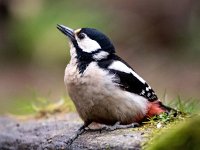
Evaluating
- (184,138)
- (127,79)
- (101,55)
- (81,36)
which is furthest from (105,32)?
(184,138)

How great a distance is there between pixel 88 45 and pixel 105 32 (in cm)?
741

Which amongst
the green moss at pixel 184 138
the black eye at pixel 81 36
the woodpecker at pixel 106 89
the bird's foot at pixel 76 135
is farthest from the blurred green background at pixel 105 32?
the green moss at pixel 184 138

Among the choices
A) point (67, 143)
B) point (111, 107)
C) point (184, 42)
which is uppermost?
point (184, 42)

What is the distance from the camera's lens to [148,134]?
15.6ft

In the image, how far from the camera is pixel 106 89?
→ 5.26m

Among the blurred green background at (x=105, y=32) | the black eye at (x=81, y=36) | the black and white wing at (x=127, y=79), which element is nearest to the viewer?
the black and white wing at (x=127, y=79)

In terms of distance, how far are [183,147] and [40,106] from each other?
353cm

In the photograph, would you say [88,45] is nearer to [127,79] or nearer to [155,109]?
[127,79]

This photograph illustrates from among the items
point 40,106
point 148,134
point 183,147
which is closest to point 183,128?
point 183,147

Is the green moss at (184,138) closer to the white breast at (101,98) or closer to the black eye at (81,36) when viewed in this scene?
the white breast at (101,98)

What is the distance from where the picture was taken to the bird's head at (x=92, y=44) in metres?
5.59

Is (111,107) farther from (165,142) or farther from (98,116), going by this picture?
(165,142)

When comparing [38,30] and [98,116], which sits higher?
[38,30]

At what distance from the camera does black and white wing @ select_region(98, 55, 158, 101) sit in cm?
541
